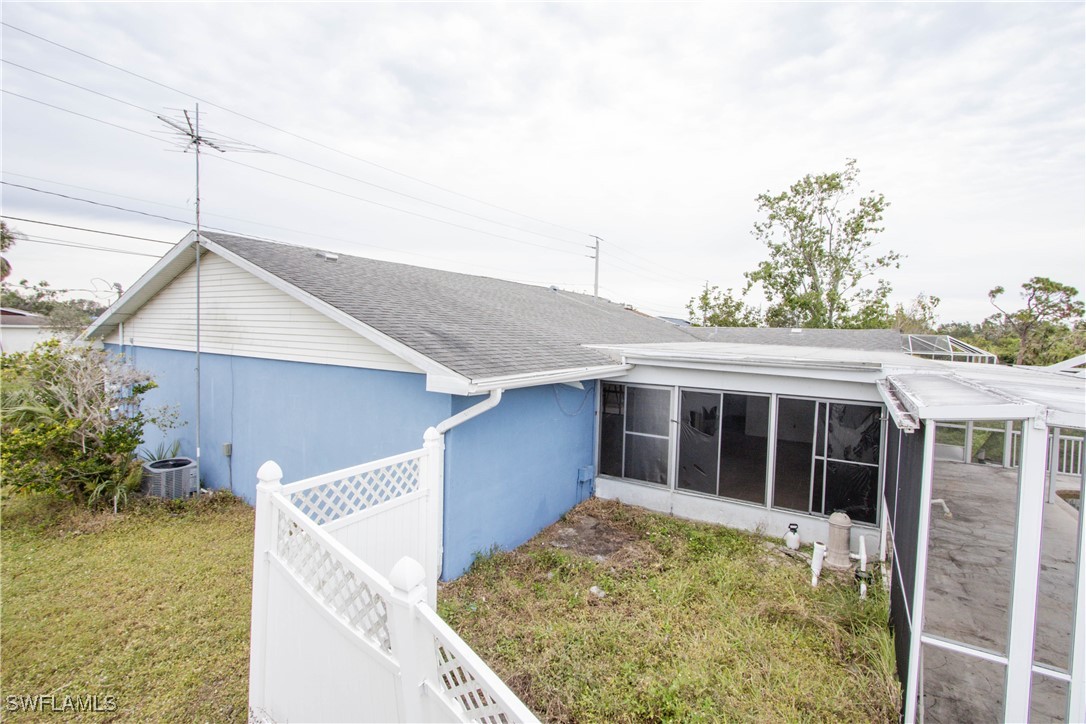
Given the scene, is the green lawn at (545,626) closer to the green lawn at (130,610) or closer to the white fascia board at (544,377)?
the green lawn at (130,610)

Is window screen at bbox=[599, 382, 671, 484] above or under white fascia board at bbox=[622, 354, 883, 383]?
under

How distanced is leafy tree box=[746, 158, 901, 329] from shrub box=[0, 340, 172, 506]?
30542mm

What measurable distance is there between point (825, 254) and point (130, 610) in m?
32.5

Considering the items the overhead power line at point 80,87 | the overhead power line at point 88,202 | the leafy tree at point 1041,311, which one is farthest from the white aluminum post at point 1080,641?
the leafy tree at point 1041,311

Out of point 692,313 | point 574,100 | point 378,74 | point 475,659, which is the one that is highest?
point 574,100

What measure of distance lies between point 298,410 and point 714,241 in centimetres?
2449

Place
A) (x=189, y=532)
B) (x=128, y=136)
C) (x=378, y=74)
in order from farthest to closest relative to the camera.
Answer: (x=128, y=136)
(x=378, y=74)
(x=189, y=532)

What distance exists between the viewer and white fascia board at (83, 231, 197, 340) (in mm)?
7966

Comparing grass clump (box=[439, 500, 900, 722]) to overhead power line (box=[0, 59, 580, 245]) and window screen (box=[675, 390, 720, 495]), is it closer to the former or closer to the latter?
window screen (box=[675, 390, 720, 495])

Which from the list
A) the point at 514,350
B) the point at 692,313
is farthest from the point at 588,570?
the point at 692,313

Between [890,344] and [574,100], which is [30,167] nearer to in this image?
[574,100]

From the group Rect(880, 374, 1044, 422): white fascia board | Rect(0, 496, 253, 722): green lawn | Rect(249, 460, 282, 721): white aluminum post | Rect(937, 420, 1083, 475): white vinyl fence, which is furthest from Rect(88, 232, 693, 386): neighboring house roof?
Rect(937, 420, 1083, 475): white vinyl fence

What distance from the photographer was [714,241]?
26.1 metres

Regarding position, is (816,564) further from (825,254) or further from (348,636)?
(825,254)
